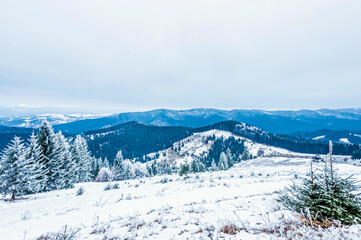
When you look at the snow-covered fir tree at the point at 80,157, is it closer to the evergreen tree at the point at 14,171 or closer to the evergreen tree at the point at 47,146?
the evergreen tree at the point at 47,146

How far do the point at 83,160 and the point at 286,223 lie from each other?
40.5 m

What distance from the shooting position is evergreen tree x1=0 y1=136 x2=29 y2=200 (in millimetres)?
11359

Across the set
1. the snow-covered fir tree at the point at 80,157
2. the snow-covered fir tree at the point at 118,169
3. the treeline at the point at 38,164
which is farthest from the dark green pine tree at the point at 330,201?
the snow-covered fir tree at the point at 118,169

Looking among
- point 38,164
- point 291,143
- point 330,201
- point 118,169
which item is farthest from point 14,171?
point 291,143

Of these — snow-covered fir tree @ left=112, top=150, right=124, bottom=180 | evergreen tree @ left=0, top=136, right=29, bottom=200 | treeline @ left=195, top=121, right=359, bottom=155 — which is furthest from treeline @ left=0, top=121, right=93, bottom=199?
treeline @ left=195, top=121, right=359, bottom=155

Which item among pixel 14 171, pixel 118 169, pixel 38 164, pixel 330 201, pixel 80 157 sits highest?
pixel 330 201

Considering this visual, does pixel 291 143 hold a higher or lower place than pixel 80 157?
lower

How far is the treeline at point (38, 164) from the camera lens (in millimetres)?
11648

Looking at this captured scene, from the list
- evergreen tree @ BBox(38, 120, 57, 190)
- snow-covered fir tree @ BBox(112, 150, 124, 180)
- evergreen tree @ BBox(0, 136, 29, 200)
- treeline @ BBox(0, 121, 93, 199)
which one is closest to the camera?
evergreen tree @ BBox(0, 136, 29, 200)

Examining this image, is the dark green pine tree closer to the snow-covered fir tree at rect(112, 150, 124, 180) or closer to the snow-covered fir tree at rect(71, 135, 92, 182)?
the snow-covered fir tree at rect(71, 135, 92, 182)

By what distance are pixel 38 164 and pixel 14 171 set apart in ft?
15.1

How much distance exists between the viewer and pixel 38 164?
628 inches

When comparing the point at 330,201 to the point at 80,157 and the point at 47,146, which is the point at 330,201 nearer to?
the point at 47,146

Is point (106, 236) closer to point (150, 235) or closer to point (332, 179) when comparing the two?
point (150, 235)
